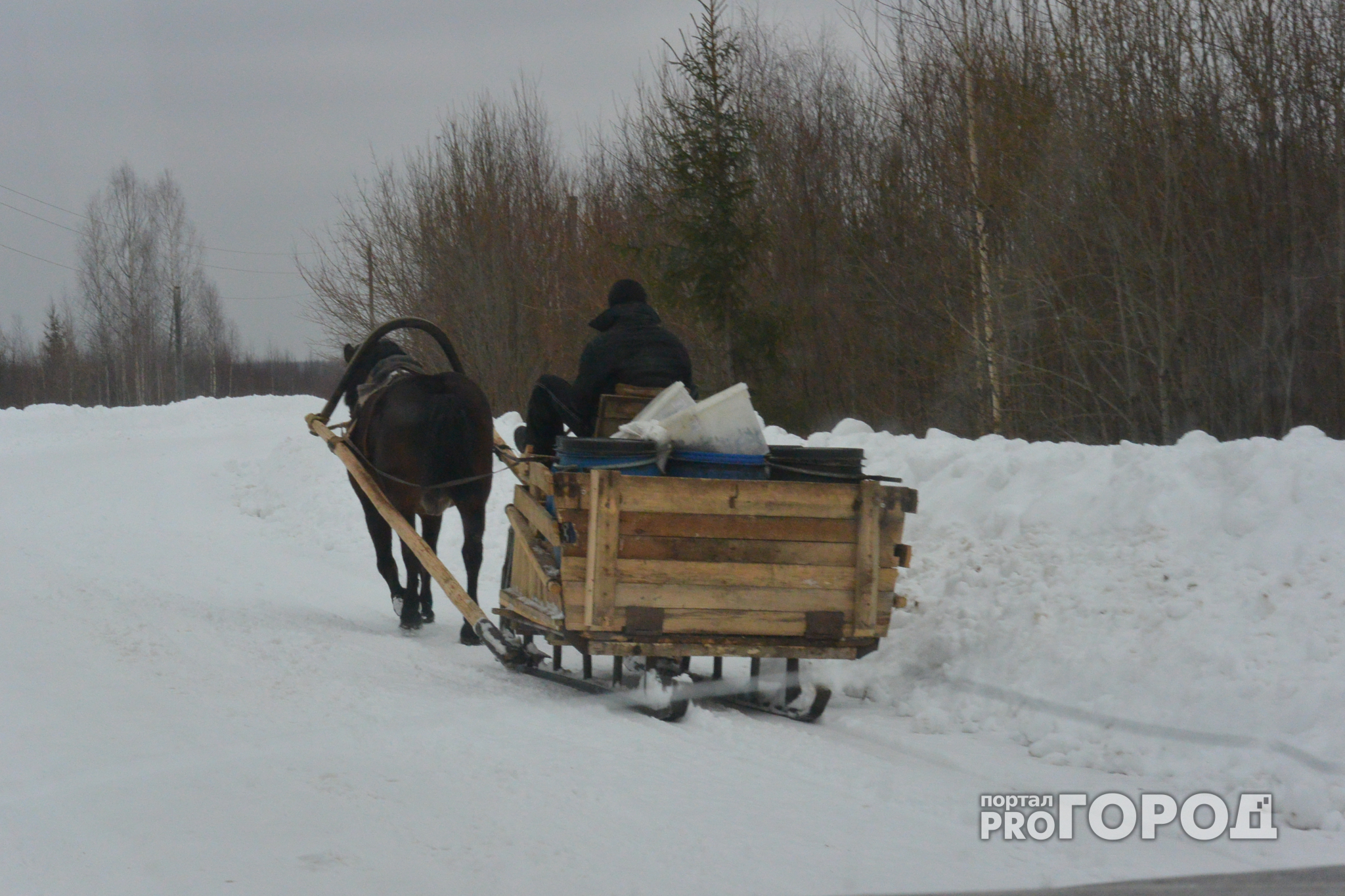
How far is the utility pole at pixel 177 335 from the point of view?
200ft

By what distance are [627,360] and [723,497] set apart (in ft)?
4.96

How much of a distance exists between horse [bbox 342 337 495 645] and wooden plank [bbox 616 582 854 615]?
272 cm

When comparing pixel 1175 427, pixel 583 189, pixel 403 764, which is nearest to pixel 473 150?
pixel 583 189

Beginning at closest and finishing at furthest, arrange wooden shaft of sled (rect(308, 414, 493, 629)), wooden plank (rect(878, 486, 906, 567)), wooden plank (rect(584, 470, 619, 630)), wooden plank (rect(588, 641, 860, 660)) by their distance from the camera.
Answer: wooden plank (rect(584, 470, 619, 630)) < wooden plank (rect(588, 641, 860, 660)) < wooden plank (rect(878, 486, 906, 567)) < wooden shaft of sled (rect(308, 414, 493, 629))

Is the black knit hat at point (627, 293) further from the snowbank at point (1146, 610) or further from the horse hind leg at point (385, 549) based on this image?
the horse hind leg at point (385, 549)

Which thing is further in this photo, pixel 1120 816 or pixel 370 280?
pixel 370 280

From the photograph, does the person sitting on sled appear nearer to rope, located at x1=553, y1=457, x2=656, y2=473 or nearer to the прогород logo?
rope, located at x1=553, y1=457, x2=656, y2=473

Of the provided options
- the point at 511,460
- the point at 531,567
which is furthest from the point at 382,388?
the point at 531,567

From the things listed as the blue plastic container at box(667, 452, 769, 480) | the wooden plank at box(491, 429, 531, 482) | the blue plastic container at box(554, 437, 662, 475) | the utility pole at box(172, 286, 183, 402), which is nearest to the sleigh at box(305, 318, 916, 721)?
the blue plastic container at box(554, 437, 662, 475)

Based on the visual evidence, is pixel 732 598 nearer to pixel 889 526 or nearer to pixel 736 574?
pixel 736 574

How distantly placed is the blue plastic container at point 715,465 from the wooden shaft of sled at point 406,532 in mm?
1611

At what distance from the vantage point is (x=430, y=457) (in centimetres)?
820

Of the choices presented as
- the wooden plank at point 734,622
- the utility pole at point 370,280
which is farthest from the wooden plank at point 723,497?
the utility pole at point 370,280

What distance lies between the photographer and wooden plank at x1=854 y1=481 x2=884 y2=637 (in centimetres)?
564
